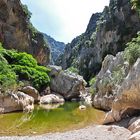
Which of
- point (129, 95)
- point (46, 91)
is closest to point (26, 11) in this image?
point (46, 91)

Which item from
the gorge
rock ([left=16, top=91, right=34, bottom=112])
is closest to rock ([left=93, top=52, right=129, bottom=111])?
the gorge

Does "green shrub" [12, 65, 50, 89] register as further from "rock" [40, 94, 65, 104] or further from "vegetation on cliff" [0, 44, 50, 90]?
"rock" [40, 94, 65, 104]

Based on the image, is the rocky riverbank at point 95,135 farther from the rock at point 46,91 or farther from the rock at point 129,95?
the rock at point 46,91

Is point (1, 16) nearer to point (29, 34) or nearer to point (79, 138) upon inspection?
point (29, 34)

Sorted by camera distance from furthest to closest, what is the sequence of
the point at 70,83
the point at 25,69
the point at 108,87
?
the point at 70,83 → the point at 25,69 → the point at 108,87

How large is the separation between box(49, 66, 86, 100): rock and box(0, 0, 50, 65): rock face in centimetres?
1228

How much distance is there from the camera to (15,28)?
78.9 meters

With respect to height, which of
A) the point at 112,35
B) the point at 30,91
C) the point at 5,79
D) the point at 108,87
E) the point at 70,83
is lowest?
the point at 108,87

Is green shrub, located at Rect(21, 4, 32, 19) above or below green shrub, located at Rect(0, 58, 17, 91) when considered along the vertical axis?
above

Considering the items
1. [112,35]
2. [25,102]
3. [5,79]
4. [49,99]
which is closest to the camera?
[5,79]

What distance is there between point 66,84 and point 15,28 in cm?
1836

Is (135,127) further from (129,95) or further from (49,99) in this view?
(49,99)

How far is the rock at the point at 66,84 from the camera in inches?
2820

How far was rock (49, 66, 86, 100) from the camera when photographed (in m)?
71.6
